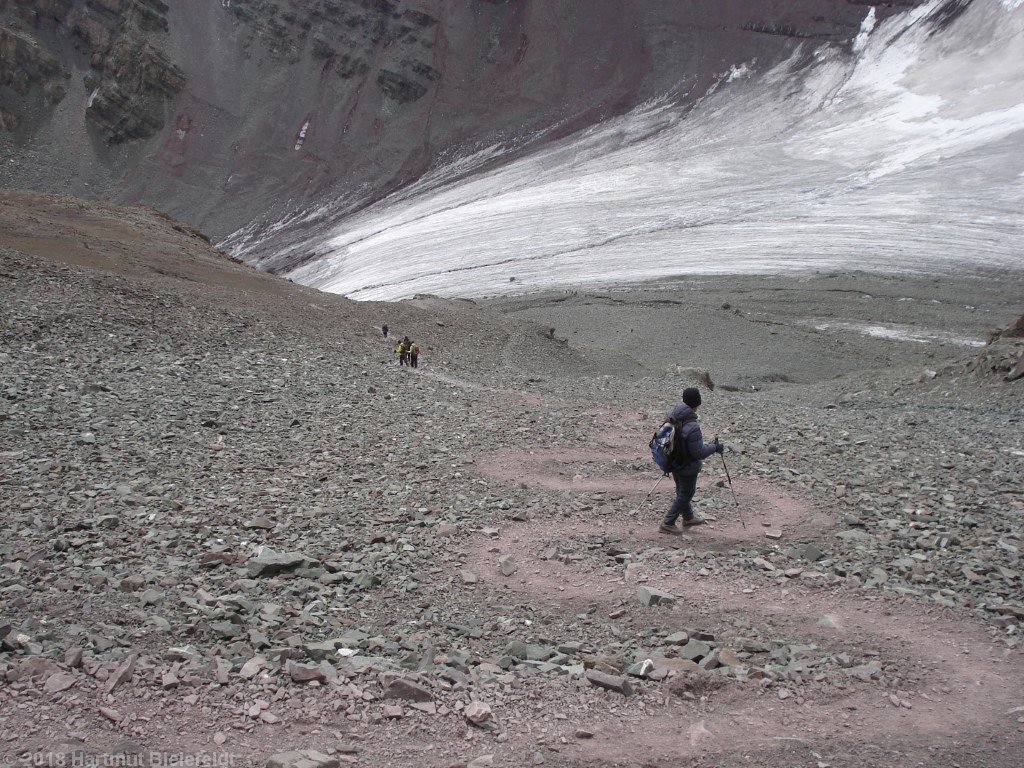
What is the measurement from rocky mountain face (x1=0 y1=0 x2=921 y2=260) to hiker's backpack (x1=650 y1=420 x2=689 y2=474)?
52591mm

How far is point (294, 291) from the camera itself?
25.5 m

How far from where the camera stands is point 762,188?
4806 cm

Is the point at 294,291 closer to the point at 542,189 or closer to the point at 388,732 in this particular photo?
the point at 388,732

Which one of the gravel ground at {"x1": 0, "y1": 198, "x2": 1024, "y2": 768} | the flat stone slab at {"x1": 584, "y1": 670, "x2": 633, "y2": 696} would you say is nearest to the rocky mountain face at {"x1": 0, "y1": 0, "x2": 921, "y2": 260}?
the gravel ground at {"x1": 0, "y1": 198, "x2": 1024, "y2": 768}

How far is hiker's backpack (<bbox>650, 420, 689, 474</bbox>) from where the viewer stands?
721 cm

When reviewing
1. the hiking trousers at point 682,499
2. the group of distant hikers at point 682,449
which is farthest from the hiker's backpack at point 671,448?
the hiking trousers at point 682,499

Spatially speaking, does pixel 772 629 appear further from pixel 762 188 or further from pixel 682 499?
pixel 762 188

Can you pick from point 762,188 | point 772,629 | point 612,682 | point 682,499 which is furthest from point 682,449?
point 762,188

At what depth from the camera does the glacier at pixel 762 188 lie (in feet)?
132

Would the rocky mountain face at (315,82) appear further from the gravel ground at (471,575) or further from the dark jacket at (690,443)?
the dark jacket at (690,443)

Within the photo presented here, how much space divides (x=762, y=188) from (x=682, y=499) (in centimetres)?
4424

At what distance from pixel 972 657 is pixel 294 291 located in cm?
2276

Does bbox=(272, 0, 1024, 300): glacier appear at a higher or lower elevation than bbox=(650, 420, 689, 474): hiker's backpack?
higher

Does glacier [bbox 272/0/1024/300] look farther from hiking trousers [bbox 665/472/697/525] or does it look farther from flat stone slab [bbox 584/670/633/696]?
flat stone slab [bbox 584/670/633/696]
